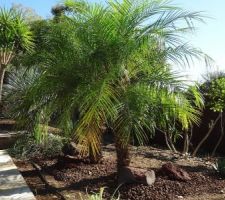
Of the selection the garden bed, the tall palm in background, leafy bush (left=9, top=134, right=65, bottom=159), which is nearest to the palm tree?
leafy bush (left=9, top=134, right=65, bottom=159)

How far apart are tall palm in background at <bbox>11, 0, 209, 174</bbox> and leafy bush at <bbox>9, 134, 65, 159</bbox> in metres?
2.88

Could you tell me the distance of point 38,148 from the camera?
9.51 m

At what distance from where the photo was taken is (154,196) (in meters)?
5.95

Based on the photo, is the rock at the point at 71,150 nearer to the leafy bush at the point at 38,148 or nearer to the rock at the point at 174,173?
the leafy bush at the point at 38,148

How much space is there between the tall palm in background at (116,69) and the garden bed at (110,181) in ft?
2.51

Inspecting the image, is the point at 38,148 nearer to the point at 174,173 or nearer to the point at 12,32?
the point at 174,173

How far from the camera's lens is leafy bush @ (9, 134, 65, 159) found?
9328 millimetres

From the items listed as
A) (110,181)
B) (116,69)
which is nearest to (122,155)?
(110,181)

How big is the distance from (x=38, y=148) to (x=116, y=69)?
440 cm

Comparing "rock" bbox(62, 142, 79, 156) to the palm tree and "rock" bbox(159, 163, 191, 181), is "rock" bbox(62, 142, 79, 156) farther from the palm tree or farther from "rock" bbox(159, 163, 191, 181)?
the palm tree

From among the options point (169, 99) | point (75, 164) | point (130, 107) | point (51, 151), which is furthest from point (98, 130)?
point (51, 151)

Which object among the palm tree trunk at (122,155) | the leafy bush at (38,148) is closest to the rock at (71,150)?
the leafy bush at (38,148)

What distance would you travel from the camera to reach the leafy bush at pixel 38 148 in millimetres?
9328

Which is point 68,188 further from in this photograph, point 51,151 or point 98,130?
point 51,151
